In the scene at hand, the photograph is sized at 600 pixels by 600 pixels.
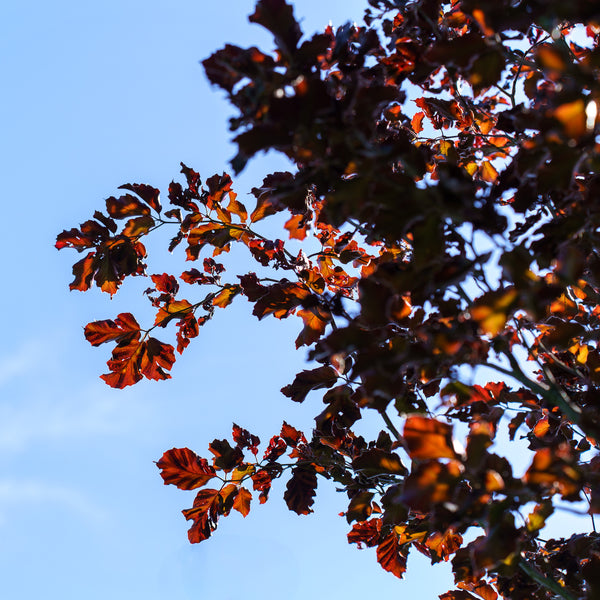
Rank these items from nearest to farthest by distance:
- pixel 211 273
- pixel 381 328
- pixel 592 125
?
pixel 592 125
pixel 381 328
pixel 211 273

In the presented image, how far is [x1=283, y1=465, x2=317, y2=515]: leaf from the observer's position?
6.89 ft

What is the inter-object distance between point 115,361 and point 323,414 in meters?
0.93

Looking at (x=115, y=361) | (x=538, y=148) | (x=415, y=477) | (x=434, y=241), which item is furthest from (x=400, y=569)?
(x=538, y=148)

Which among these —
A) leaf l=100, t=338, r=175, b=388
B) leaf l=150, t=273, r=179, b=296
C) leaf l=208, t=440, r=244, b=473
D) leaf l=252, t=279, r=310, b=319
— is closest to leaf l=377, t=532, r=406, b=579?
leaf l=208, t=440, r=244, b=473

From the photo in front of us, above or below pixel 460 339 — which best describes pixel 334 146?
above

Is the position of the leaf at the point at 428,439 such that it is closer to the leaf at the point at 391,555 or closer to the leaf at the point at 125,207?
the leaf at the point at 391,555

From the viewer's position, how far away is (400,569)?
204 cm

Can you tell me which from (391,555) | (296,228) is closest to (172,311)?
(296,228)

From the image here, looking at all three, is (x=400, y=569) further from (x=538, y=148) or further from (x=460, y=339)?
(x=538, y=148)

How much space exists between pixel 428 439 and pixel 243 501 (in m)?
1.34

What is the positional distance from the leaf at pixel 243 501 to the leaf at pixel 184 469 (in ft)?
0.62

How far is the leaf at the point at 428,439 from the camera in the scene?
104 cm

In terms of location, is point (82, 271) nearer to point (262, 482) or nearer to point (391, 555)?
point (262, 482)

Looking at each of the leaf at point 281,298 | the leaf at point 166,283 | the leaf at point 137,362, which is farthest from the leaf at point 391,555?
the leaf at point 166,283
